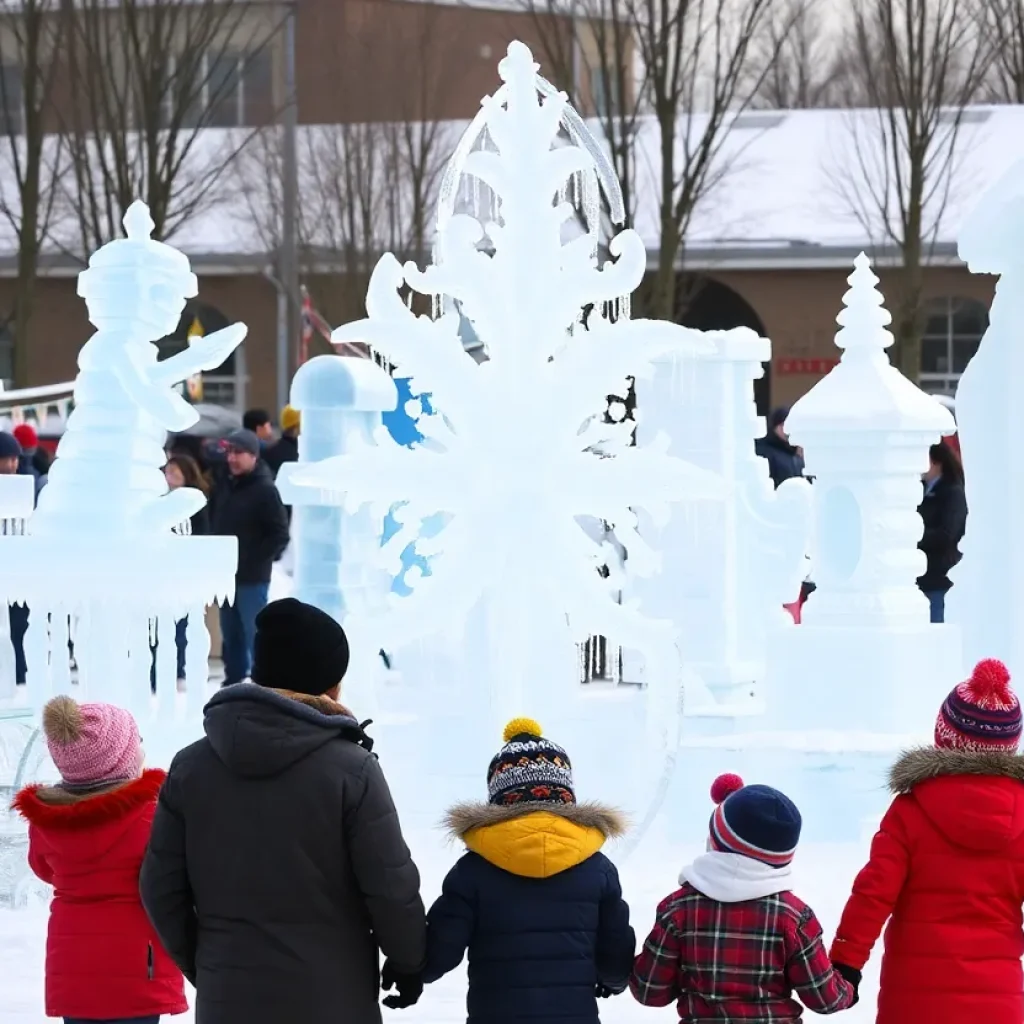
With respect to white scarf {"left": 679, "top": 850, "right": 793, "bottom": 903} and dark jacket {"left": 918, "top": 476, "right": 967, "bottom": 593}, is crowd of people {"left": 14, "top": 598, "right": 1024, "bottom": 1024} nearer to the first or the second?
white scarf {"left": 679, "top": 850, "right": 793, "bottom": 903}

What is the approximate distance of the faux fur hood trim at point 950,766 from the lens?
423cm

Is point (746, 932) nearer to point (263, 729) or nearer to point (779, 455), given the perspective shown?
point (263, 729)

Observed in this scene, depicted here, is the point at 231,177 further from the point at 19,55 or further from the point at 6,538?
the point at 6,538

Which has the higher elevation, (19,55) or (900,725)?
(19,55)

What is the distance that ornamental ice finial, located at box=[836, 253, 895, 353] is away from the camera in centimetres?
802

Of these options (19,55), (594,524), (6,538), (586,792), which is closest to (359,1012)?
(586,792)

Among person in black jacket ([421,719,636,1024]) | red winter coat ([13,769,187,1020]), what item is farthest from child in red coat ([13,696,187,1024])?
person in black jacket ([421,719,636,1024])

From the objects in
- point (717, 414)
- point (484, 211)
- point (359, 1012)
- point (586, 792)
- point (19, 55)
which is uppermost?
point (19, 55)

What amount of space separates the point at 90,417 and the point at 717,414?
2663 mm

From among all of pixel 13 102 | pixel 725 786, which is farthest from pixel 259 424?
pixel 13 102

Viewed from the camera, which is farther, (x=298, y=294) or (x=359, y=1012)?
(x=298, y=294)

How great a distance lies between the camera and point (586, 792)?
23.7 ft

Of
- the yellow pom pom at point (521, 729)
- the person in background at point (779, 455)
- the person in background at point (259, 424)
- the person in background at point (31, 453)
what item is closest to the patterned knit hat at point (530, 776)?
the yellow pom pom at point (521, 729)

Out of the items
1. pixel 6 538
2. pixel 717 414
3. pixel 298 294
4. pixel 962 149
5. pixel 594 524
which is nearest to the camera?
pixel 6 538
